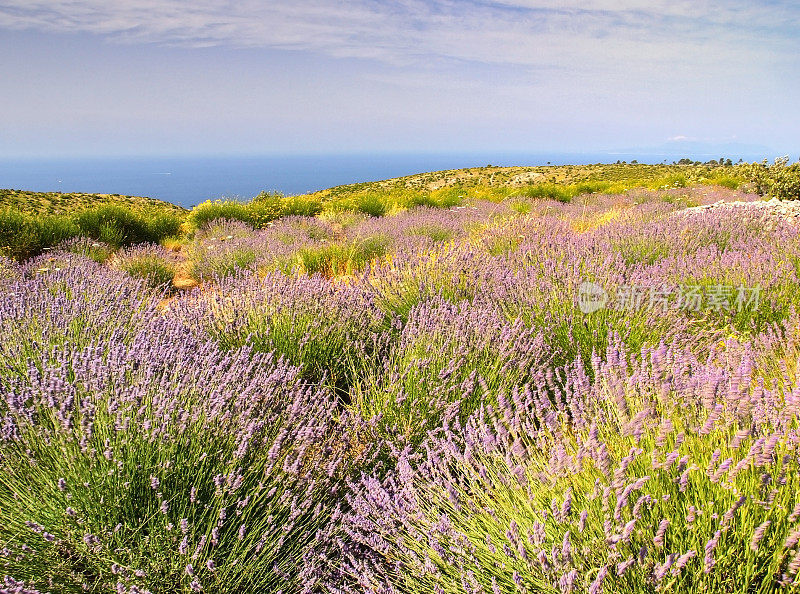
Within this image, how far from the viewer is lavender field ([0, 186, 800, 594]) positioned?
121cm

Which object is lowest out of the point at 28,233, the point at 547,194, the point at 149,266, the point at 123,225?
the point at 149,266

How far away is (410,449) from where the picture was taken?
201 centimetres

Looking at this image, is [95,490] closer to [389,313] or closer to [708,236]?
[389,313]

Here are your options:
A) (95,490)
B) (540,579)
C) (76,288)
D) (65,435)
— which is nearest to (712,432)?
(540,579)

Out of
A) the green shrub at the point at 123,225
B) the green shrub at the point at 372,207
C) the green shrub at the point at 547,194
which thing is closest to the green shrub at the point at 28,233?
the green shrub at the point at 123,225

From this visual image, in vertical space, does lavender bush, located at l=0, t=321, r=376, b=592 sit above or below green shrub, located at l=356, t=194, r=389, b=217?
below

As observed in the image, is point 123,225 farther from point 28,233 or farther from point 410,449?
point 410,449

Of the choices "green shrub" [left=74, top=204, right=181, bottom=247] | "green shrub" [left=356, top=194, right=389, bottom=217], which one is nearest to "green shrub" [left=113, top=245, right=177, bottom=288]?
"green shrub" [left=74, top=204, right=181, bottom=247]

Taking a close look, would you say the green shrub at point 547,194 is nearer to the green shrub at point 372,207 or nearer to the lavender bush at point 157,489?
the green shrub at point 372,207

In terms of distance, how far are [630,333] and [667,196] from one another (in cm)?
1036

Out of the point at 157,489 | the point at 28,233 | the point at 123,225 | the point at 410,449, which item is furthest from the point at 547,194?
the point at 157,489

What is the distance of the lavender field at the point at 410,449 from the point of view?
3.98ft

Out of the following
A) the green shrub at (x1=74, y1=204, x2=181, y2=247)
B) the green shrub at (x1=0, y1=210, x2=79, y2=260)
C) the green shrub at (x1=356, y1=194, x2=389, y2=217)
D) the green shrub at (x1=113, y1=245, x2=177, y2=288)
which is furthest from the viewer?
the green shrub at (x1=356, y1=194, x2=389, y2=217)

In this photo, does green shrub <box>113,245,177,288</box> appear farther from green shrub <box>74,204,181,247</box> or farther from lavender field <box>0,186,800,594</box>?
lavender field <box>0,186,800,594</box>
